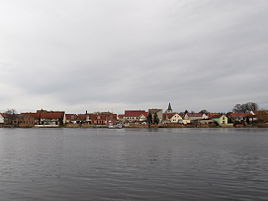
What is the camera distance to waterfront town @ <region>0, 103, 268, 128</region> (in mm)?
150750

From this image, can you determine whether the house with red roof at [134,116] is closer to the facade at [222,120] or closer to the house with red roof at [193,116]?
the house with red roof at [193,116]

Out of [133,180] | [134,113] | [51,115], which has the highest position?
[134,113]

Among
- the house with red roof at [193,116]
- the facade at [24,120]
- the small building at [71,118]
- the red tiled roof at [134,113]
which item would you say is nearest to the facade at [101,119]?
the small building at [71,118]

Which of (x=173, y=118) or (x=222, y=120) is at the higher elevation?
(x=173, y=118)

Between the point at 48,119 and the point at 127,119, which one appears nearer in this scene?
the point at 48,119

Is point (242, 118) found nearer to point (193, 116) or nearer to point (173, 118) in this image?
point (193, 116)

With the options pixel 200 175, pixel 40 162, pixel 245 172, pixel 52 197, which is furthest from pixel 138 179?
pixel 40 162

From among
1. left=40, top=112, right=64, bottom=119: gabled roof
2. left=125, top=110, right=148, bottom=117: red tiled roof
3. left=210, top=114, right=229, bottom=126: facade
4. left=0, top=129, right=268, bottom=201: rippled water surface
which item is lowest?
left=0, top=129, right=268, bottom=201: rippled water surface

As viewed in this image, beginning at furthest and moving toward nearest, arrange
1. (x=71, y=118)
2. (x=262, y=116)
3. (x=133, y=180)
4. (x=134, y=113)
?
(x=134, y=113) → (x=71, y=118) → (x=262, y=116) → (x=133, y=180)

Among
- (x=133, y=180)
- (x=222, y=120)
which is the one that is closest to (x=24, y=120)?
(x=222, y=120)

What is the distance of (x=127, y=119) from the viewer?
17712 centimetres

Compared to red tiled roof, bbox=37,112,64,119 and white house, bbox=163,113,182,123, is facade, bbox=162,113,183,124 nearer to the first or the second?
white house, bbox=163,113,182,123

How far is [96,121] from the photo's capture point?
6639 inches

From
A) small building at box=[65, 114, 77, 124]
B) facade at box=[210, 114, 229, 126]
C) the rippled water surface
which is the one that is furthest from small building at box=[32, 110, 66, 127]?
the rippled water surface
